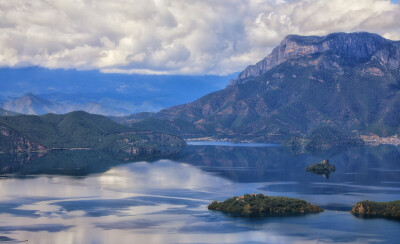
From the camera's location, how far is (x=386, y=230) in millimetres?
108000

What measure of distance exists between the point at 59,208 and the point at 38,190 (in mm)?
29854

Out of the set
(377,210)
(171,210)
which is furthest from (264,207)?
(377,210)

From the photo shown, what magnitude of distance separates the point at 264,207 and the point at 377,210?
73.3 feet

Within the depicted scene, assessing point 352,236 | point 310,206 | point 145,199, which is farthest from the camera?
point 145,199

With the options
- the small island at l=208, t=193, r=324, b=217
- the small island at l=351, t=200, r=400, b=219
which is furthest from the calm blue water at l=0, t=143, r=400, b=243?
the small island at l=208, t=193, r=324, b=217

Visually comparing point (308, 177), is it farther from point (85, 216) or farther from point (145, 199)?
point (85, 216)

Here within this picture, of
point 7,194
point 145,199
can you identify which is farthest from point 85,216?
point 7,194

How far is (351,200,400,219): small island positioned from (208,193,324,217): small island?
24.3ft

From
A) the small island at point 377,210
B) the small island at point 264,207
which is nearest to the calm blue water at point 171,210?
the small island at point 377,210

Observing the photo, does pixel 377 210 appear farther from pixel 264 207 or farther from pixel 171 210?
pixel 171 210

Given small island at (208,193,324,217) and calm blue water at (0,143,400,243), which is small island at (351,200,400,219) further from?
small island at (208,193,324,217)

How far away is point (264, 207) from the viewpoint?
12469 cm

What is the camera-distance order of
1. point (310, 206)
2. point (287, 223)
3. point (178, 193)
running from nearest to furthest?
point (287, 223), point (310, 206), point (178, 193)

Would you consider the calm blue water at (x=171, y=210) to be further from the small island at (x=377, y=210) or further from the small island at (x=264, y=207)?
the small island at (x=264, y=207)
